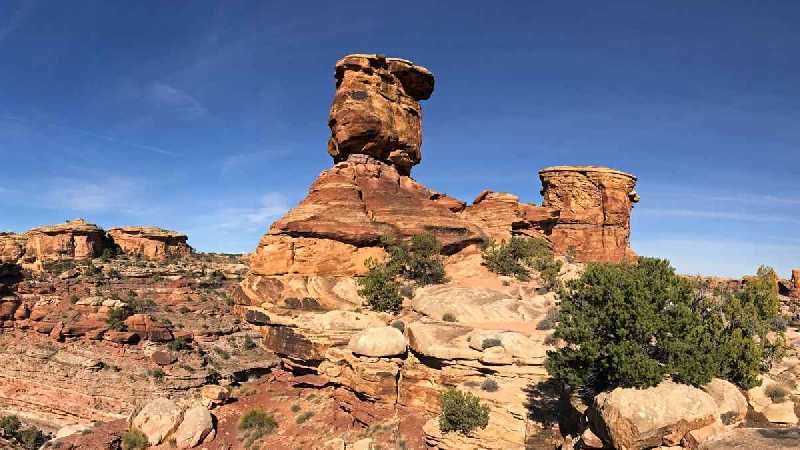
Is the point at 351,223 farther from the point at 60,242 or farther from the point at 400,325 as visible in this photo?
the point at 60,242

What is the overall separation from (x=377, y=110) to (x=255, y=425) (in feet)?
83.6

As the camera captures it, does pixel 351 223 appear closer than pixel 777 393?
No

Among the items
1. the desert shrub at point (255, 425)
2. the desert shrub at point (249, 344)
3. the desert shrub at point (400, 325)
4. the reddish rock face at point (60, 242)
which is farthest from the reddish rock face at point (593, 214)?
the reddish rock face at point (60, 242)

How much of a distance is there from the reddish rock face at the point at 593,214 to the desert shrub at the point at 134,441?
53411 mm

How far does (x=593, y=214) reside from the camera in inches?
2520

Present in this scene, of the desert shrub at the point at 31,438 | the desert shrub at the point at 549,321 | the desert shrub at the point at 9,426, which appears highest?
the desert shrub at the point at 549,321

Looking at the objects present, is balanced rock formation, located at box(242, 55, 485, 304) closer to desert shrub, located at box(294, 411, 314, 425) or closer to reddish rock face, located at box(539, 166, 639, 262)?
desert shrub, located at box(294, 411, 314, 425)

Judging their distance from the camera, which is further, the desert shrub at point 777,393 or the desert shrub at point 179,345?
the desert shrub at point 179,345

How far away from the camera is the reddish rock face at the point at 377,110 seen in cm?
3709

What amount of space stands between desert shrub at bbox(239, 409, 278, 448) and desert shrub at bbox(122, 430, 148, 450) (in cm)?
596

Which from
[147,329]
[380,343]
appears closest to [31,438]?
[147,329]

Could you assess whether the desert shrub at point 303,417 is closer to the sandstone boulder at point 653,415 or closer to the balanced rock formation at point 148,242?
the sandstone boulder at point 653,415

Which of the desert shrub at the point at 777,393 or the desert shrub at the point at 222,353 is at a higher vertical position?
the desert shrub at the point at 777,393

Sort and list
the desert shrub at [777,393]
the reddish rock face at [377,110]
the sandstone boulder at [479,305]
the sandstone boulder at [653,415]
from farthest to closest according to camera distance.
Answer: the reddish rock face at [377,110], the sandstone boulder at [479,305], the desert shrub at [777,393], the sandstone boulder at [653,415]
